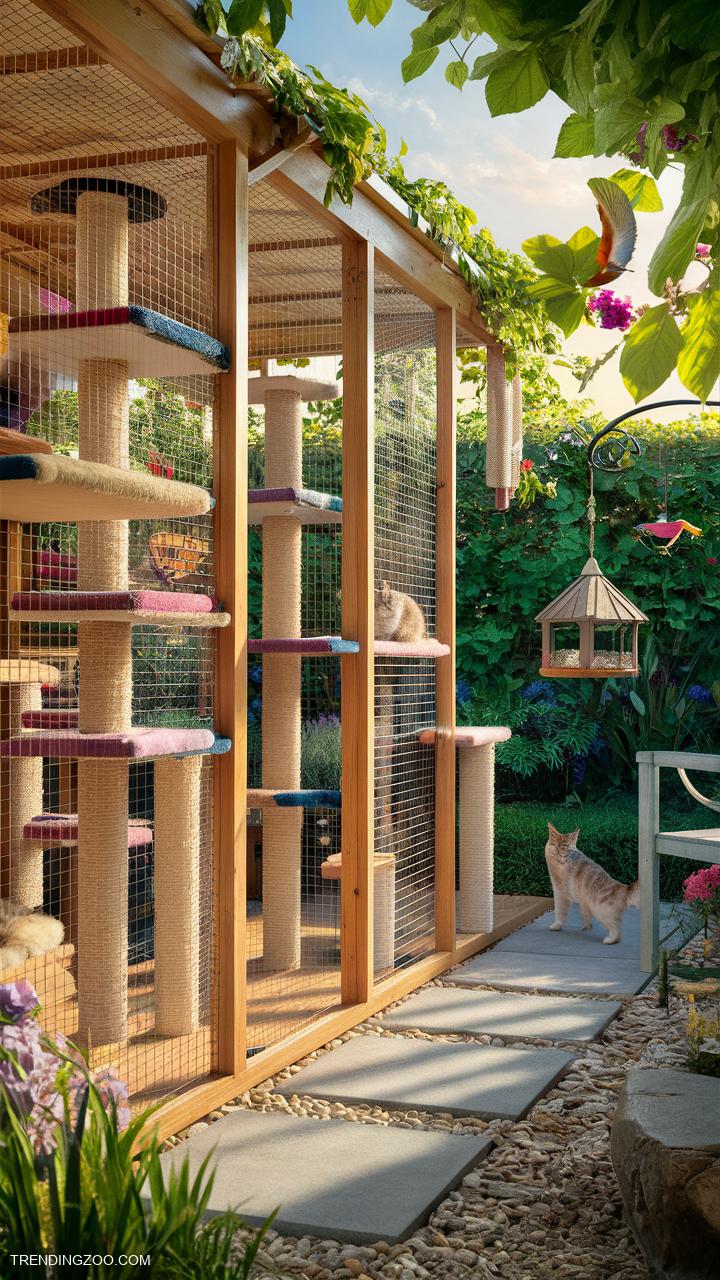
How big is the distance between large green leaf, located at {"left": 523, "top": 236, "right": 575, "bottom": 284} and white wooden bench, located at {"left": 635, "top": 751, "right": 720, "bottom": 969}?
4094mm

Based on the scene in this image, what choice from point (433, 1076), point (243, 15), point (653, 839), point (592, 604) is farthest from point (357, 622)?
point (243, 15)

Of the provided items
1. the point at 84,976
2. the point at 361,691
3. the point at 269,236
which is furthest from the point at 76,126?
the point at 84,976

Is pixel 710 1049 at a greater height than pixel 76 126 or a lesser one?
lesser

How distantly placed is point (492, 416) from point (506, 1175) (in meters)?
3.56

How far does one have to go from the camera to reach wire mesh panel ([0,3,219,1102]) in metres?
2.98

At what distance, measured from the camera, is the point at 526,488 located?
258 inches

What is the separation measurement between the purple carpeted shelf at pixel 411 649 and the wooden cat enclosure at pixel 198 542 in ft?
0.04

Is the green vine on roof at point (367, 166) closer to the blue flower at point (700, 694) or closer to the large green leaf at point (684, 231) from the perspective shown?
the large green leaf at point (684, 231)

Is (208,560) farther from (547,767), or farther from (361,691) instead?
(547,767)

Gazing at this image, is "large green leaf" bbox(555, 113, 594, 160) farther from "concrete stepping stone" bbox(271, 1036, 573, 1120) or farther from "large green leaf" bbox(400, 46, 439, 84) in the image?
"concrete stepping stone" bbox(271, 1036, 573, 1120)

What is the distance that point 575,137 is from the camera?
880mm

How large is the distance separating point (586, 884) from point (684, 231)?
4.98 meters

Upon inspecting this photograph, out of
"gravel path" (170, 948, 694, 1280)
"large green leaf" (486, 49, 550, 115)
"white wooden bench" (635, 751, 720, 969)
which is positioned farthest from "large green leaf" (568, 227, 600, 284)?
"white wooden bench" (635, 751, 720, 969)

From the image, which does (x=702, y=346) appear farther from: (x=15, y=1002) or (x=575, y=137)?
(x=15, y=1002)
